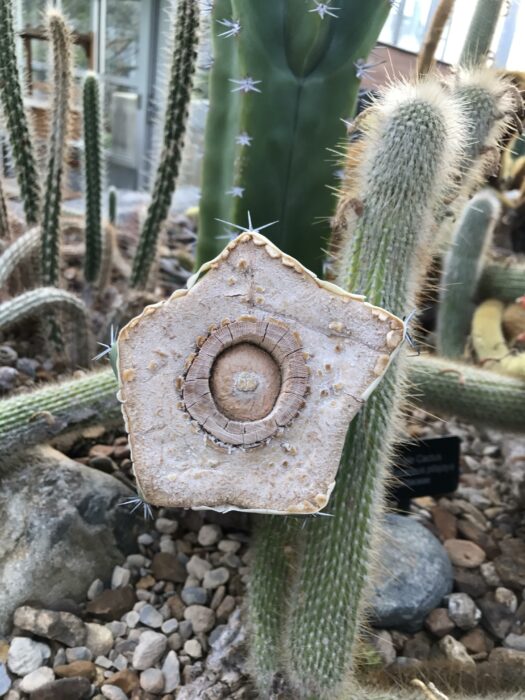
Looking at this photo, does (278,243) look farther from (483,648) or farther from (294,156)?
(483,648)

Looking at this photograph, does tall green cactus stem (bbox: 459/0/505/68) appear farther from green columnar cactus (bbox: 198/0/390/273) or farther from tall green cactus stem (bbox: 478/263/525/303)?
tall green cactus stem (bbox: 478/263/525/303)

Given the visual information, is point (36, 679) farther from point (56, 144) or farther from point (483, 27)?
point (483, 27)

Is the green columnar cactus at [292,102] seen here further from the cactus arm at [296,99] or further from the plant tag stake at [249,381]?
the plant tag stake at [249,381]

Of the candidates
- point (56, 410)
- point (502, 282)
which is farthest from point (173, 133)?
point (502, 282)

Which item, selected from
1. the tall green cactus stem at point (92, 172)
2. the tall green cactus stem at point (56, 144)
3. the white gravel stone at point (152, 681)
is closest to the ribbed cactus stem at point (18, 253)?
the tall green cactus stem at point (56, 144)

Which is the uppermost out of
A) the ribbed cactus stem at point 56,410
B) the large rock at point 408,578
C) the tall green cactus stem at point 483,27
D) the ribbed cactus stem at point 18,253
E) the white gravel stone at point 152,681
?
the tall green cactus stem at point 483,27

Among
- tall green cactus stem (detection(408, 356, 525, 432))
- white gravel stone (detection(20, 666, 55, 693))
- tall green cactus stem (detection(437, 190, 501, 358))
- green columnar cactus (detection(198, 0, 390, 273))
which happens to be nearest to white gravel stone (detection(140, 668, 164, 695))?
white gravel stone (detection(20, 666, 55, 693))
